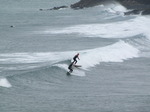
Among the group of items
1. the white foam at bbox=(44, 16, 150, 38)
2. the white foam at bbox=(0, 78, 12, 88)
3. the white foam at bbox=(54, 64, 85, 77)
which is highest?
the white foam at bbox=(44, 16, 150, 38)

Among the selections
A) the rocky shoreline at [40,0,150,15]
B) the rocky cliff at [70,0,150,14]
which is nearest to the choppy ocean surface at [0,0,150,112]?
the rocky shoreline at [40,0,150,15]

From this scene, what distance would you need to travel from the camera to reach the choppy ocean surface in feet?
91.5

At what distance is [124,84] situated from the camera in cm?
3259

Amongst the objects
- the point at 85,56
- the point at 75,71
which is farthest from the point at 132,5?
the point at 75,71

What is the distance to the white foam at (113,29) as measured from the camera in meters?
59.2

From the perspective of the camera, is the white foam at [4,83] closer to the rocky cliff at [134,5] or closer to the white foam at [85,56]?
the white foam at [85,56]

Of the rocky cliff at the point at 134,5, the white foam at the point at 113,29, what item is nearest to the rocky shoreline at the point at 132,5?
the rocky cliff at the point at 134,5

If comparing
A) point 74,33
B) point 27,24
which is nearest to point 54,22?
point 27,24

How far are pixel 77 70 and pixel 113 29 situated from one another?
28.8m

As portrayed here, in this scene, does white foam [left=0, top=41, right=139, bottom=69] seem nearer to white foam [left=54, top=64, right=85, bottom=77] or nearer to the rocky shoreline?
white foam [left=54, top=64, right=85, bottom=77]

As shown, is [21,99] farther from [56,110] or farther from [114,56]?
[114,56]

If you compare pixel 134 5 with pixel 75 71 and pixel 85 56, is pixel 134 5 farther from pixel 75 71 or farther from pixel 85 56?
pixel 75 71

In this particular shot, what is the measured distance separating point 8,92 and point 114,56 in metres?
→ 15.3

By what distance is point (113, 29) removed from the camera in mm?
64750
